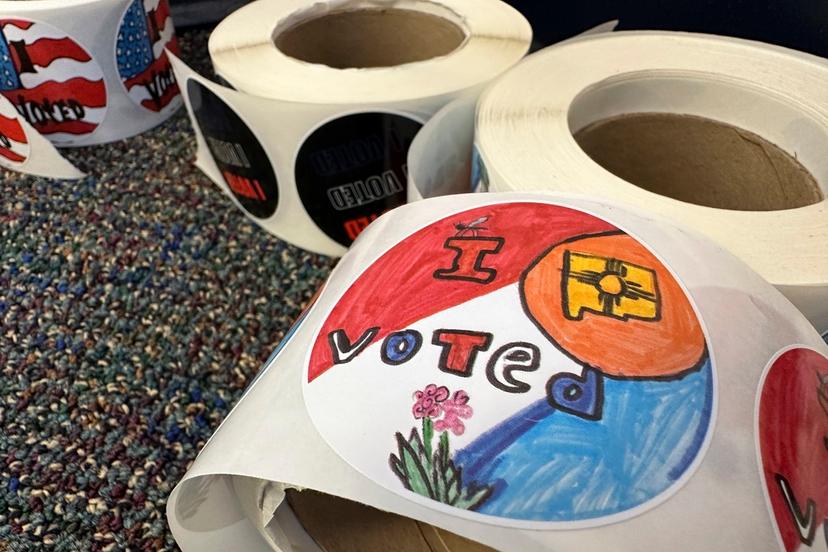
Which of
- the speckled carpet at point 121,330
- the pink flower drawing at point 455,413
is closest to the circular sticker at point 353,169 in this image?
the speckled carpet at point 121,330

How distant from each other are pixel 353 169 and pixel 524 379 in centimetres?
51

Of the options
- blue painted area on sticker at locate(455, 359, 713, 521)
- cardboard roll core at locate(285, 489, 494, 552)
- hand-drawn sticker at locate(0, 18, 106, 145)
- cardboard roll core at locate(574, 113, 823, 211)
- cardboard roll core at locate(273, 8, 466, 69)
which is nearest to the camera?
blue painted area on sticker at locate(455, 359, 713, 521)

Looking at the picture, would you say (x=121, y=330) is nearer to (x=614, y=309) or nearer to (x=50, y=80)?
(x=50, y=80)

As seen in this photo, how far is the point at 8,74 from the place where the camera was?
1.11 metres

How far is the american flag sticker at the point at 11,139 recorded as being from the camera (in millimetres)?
1076

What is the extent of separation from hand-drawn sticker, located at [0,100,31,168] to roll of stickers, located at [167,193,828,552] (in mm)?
838

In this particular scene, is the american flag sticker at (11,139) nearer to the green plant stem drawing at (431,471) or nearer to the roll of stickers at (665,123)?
the roll of stickers at (665,123)

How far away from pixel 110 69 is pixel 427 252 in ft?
2.97

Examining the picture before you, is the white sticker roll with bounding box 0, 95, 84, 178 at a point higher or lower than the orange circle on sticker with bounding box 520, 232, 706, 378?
lower

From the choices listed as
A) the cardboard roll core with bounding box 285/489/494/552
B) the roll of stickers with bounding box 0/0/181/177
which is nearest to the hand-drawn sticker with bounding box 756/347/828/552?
the cardboard roll core with bounding box 285/489/494/552

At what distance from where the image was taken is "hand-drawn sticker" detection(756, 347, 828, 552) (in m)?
0.40

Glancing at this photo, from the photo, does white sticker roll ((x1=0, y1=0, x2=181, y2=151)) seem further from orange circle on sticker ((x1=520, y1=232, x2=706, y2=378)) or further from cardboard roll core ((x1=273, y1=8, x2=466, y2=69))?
orange circle on sticker ((x1=520, y1=232, x2=706, y2=378))

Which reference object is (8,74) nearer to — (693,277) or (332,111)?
(332,111)

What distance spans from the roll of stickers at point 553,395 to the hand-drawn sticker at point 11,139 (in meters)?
0.84
